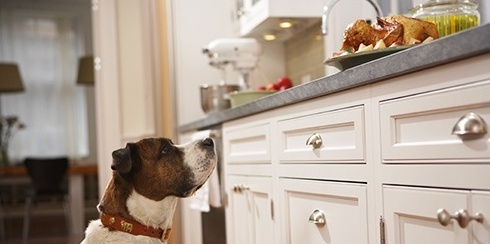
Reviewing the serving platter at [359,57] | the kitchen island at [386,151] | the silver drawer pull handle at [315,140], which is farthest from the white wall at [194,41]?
the serving platter at [359,57]

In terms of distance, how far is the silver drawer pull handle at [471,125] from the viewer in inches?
43.3

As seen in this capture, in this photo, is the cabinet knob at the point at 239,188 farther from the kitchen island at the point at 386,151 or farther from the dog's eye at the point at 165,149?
the dog's eye at the point at 165,149

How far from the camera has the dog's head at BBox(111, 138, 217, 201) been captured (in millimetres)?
2166

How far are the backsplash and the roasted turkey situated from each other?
1677 millimetres

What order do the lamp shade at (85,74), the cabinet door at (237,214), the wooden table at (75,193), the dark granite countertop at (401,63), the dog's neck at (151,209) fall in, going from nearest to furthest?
1. the dark granite countertop at (401,63)
2. the dog's neck at (151,209)
3. the cabinet door at (237,214)
4. the wooden table at (75,193)
5. the lamp shade at (85,74)

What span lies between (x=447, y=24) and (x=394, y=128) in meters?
0.54

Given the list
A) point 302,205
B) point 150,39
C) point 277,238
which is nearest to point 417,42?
point 302,205

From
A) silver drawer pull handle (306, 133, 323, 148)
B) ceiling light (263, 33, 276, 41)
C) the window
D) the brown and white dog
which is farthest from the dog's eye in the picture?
the window

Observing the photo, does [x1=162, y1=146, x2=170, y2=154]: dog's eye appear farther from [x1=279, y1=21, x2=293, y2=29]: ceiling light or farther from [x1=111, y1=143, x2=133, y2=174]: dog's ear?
[x1=279, y1=21, x2=293, y2=29]: ceiling light

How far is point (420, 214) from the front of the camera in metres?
1.31

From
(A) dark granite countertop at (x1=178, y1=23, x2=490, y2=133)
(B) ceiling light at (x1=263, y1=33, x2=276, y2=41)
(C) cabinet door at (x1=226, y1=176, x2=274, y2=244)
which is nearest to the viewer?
(A) dark granite countertop at (x1=178, y1=23, x2=490, y2=133)

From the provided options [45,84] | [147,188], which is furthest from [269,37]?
[45,84]

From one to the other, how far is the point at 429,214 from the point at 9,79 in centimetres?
693

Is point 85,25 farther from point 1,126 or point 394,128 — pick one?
point 394,128
